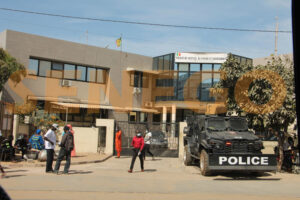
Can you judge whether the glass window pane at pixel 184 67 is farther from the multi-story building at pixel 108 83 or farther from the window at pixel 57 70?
the window at pixel 57 70

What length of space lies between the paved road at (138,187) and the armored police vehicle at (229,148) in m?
0.50

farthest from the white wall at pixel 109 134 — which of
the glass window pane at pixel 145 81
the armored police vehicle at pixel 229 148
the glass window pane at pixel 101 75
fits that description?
the glass window pane at pixel 145 81

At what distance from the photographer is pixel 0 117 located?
14805mm

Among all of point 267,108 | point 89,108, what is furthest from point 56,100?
point 267,108

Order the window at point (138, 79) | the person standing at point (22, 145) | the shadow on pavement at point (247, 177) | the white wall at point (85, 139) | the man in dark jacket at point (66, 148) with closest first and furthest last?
the man in dark jacket at point (66, 148) < the shadow on pavement at point (247, 177) < the person standing at point (22, 145) < the white wall at point (85, 139) < the window at point (138, 79)

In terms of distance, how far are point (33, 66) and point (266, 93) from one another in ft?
56.3

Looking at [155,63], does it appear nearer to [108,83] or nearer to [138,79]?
[138,79]

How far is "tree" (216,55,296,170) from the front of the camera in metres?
13.7

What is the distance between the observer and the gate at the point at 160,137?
20281 millimetres

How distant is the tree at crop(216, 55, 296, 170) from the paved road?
2.61m

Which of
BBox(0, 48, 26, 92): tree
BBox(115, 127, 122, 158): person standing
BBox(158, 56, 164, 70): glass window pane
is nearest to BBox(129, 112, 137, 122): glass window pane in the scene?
BBox(158, 56, 164, 70): glass window pane

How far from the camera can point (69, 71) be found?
26.5 metres

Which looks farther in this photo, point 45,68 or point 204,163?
point 45,68

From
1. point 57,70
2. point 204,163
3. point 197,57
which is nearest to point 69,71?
point 57,70
